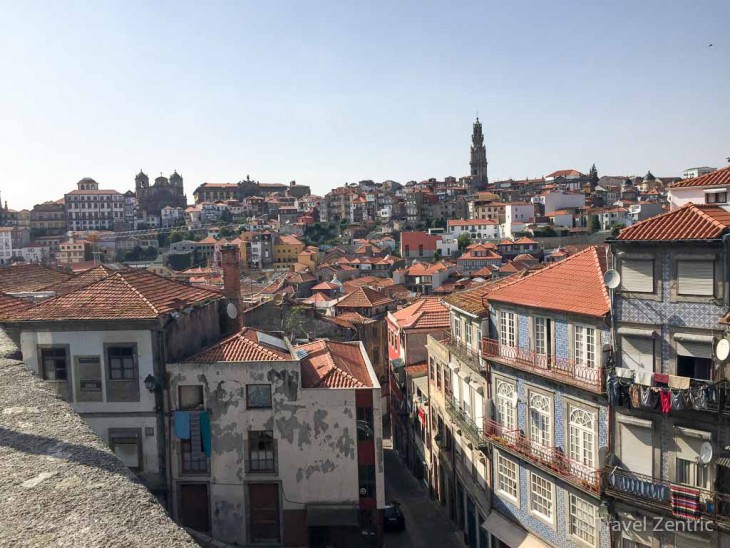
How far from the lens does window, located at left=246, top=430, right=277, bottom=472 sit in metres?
20.3

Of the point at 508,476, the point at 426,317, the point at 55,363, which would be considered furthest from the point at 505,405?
the point at 426,317

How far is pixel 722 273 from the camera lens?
51.1 feet

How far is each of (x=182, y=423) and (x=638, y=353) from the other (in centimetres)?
1358

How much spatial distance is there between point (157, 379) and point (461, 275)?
66.2m

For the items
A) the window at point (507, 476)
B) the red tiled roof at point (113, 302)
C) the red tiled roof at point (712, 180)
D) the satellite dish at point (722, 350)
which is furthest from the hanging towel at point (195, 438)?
the red tiled roof at point (712, 180)

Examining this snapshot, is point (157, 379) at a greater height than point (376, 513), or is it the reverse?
point (157, 379)

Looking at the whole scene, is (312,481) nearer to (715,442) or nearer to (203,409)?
(203,409)

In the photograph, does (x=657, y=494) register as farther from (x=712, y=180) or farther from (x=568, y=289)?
(x=712, y=180)

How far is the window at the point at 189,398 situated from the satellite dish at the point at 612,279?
12590 millimetres

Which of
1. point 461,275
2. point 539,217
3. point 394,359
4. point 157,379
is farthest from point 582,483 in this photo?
point 539,217

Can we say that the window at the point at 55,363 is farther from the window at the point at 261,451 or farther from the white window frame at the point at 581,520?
the white window frame at the point at 581,520

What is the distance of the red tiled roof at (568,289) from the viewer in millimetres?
18627

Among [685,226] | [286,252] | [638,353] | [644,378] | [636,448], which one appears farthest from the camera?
[286,252]

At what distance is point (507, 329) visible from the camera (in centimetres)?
2175
